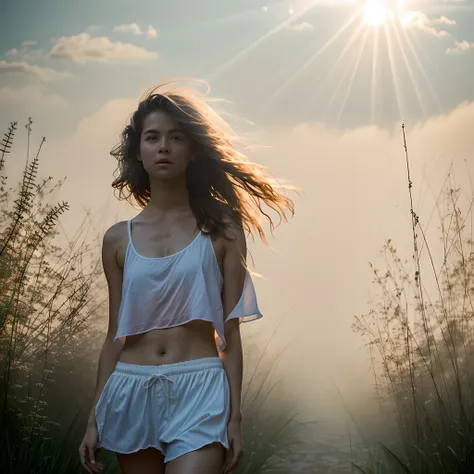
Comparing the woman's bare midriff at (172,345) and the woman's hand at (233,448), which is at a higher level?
the woman's bare midriff at (172,345)

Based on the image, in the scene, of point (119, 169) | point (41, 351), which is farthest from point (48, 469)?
point (119, 169)

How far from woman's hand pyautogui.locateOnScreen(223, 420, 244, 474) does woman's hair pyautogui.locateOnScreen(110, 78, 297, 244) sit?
23.6 inches

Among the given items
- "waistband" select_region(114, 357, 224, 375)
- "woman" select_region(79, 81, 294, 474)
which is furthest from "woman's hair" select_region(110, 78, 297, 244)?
"waistband" select_region(114, 357, 224, 375)

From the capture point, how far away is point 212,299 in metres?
2.41

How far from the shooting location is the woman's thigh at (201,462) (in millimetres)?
2168

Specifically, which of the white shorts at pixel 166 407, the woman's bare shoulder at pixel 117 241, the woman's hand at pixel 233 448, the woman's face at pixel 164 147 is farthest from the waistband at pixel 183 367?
the woman's face at pixel 164 147

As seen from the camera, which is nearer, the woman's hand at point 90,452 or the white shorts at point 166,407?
the white shorts at point 166,407

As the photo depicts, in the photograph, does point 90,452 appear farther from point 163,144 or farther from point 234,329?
point 163,144

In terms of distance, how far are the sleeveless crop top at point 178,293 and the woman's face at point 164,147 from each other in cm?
23

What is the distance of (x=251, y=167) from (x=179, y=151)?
305 millimetres

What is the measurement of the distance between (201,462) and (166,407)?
22 centimetres

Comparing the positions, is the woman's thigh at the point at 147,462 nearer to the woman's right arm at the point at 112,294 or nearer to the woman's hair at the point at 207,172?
the woman's right arm at the point at 112,294

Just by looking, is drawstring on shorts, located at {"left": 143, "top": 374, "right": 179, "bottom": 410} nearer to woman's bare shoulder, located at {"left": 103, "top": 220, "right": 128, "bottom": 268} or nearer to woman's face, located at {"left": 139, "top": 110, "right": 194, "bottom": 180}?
woman's bare shoulder, located at {"left": 103, "top": 220, "right": 128, "bottom": 268}

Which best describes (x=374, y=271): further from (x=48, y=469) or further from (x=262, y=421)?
(x=48, y=469)
